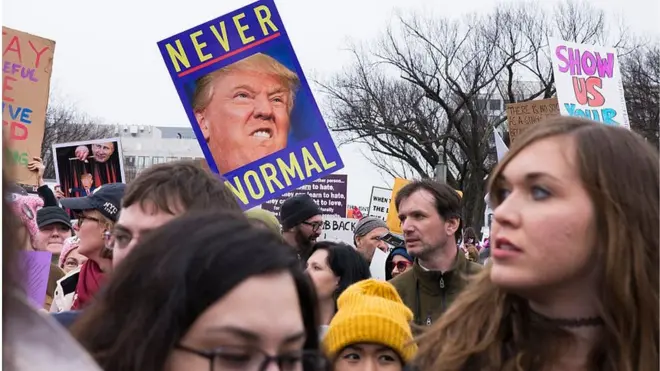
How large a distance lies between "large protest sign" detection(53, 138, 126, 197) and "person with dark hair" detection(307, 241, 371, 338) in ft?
13.6

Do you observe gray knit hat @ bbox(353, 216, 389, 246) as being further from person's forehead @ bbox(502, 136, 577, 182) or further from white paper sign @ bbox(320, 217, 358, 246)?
white paper sign @ bbox(320, 217, 358, 246)

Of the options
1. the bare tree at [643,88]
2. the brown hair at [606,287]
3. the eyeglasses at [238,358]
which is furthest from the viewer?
the bare tree at [643,88]

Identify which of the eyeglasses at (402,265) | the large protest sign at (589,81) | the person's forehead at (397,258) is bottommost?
the eyeglasses at (402,265)

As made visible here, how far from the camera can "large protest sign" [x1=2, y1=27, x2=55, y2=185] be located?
6590mm

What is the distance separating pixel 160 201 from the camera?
287 centimetres

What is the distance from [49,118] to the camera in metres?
38.9

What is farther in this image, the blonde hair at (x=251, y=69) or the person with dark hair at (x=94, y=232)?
the blonde hair at (x=251, y=69)

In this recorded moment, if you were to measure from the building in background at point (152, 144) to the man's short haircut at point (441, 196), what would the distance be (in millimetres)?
69144

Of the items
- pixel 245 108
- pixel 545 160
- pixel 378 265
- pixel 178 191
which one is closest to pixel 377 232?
pixel 378 265

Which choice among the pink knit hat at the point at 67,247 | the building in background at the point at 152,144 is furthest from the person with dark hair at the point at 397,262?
the building in background at the point at 152,144

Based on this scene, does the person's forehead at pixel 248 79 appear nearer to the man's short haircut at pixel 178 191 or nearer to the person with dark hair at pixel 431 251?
the person with dark hair at pixel 431 251

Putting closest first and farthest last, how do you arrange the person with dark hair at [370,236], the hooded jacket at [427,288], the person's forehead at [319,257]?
the person's forehead at [319,257] → the hooded jacket at [427,288] → the person with dark hair at [370,236]

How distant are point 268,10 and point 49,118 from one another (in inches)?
1352

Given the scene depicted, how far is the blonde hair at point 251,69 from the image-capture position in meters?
6.09
